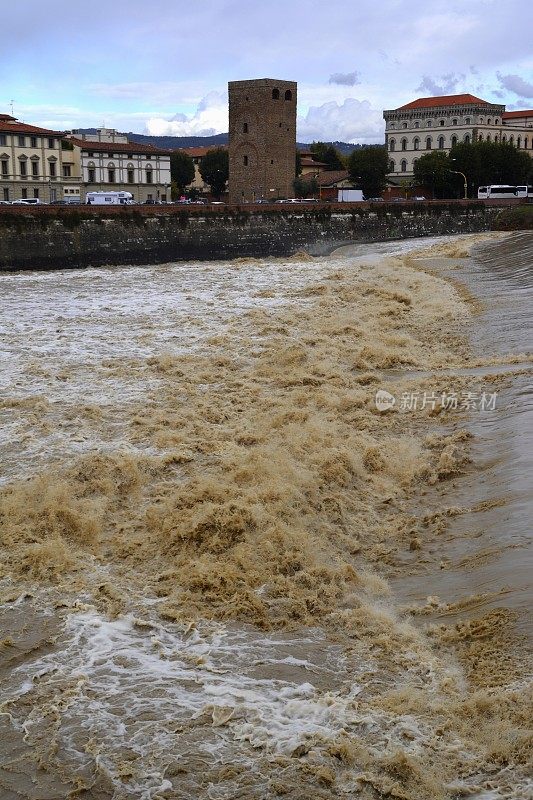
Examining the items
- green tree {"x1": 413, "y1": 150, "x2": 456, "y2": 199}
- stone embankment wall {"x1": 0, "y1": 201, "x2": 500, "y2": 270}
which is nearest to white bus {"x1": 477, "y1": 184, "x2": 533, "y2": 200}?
stone embankment wall {"x1": 0, "y1": 201, "x2": 500, "y2": 270}

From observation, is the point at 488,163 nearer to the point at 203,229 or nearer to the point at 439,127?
the point at 439,127

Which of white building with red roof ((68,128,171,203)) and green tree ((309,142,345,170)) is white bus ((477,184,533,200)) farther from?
green tree ((309,142,345,170))

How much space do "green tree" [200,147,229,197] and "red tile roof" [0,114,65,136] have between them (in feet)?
67.3

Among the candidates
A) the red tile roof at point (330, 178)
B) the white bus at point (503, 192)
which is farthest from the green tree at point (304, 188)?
the white bus at point (503, 192)

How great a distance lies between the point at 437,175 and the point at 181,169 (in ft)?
82.1

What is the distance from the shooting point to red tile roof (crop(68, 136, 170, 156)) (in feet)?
207

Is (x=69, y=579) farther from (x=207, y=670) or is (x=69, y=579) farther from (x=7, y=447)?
(x=7, y=447)

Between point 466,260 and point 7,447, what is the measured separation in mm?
24898

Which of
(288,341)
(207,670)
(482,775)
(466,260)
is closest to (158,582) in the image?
(207,670)

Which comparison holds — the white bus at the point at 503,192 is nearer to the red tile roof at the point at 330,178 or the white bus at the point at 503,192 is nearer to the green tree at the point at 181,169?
the red tile roof at the point at 330,178

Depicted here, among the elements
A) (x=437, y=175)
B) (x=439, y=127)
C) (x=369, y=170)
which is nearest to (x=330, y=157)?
(x=439, y=127)

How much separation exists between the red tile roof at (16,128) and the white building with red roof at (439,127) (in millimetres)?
38722

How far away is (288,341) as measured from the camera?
677 inches

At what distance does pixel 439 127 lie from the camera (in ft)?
285
